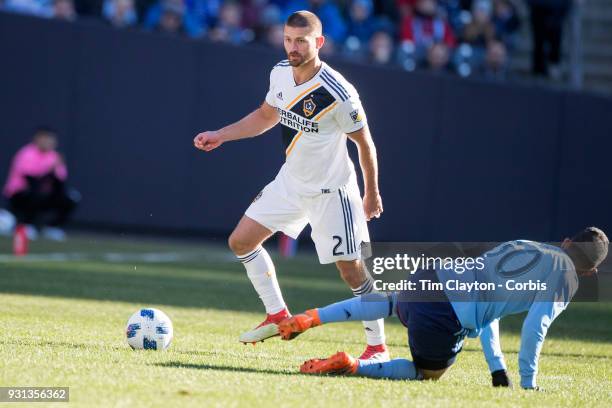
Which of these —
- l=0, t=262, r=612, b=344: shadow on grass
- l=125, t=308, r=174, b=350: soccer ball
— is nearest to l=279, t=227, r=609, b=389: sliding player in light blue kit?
l=125, t=308, r=174, b=350: soccer ball

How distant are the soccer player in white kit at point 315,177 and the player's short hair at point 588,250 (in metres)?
1.59

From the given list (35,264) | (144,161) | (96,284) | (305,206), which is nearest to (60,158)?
→ (144,161)

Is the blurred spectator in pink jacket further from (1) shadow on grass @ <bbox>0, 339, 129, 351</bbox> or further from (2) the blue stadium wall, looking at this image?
(1) shadow on grass @ <bbox>0, 339, 129, 351</bbox>

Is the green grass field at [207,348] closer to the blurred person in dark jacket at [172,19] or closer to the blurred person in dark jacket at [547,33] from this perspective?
the blurred person in dark jacket at [172,19]

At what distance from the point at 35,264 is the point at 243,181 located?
20.6 ft

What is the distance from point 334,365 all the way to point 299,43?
7.39 ft

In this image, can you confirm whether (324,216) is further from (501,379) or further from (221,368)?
(501,379)

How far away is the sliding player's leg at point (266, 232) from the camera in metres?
8.55

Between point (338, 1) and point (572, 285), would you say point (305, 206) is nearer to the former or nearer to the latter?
point (572, 285)

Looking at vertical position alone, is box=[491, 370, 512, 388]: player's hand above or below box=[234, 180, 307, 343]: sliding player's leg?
below

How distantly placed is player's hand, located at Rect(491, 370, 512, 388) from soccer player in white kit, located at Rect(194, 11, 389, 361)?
1042 mm

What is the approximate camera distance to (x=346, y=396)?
656 cm

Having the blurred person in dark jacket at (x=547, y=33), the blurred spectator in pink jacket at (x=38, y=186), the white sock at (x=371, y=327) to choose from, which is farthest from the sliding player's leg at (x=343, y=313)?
the blurred person in dark jacket at (x=547, y=33)

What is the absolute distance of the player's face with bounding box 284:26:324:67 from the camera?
8.08 metres
